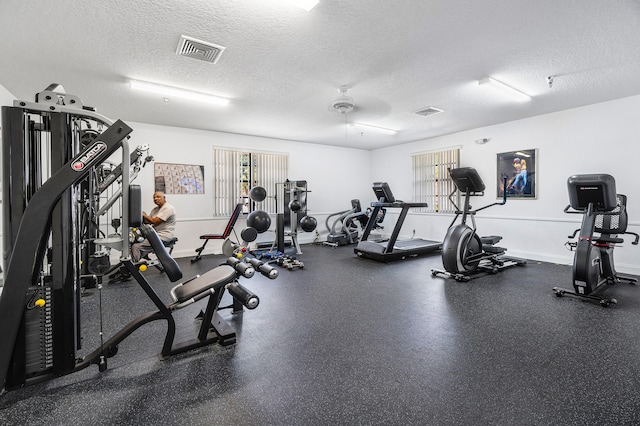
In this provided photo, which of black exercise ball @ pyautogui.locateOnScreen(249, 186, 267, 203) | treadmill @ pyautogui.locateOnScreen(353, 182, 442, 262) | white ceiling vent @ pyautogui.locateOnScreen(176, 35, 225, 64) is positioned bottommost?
treadmill @ pyautogui.locateOnScreen(353, 182, 442, 262)

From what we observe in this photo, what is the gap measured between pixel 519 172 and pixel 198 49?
233 inches

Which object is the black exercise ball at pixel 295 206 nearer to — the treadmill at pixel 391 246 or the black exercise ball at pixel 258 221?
the black exercise ball at pixel 258 221

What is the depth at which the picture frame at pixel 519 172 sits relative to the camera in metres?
5.60

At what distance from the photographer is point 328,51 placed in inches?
120

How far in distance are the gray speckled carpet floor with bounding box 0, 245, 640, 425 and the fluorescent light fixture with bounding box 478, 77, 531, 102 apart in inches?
107

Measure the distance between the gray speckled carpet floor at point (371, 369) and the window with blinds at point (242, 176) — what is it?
11.5ft

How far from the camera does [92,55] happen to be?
3.07 metres

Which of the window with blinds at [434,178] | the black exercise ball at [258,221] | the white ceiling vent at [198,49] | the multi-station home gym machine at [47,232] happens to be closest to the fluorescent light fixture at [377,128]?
the window with blinds at [434,178]

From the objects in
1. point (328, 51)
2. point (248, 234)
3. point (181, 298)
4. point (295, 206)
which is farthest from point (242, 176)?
point (181, 298)

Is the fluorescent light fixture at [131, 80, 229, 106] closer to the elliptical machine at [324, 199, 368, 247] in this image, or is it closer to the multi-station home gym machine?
the multi-station home gym machine

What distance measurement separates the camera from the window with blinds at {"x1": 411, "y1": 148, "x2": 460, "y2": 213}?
7.04m

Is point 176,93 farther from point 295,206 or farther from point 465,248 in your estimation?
point 465,248

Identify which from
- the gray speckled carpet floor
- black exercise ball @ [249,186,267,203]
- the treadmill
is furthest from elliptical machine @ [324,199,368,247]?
the gray speckled carpet floor

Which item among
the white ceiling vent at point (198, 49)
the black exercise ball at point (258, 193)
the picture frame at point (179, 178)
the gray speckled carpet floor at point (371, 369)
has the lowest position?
the gray speckled carpet floor at point (371, 369)
